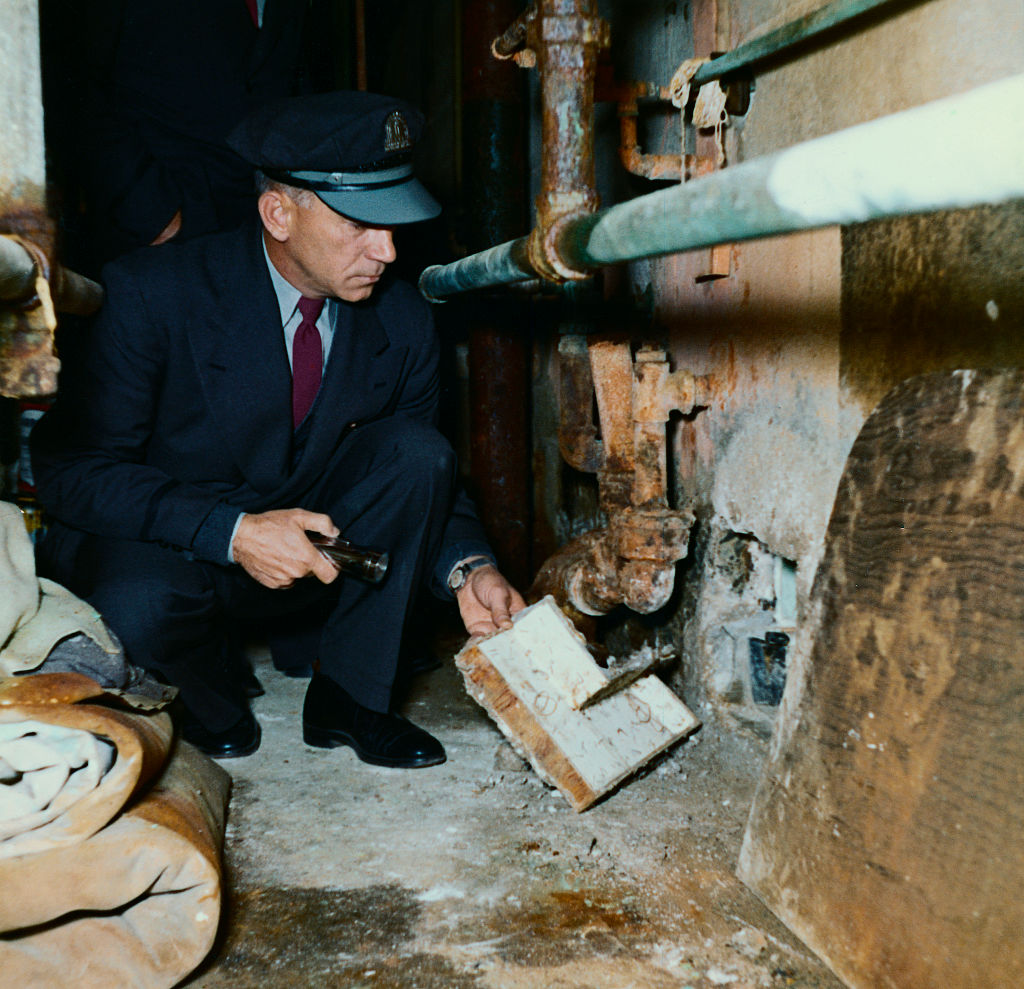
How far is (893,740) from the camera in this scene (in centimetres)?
118

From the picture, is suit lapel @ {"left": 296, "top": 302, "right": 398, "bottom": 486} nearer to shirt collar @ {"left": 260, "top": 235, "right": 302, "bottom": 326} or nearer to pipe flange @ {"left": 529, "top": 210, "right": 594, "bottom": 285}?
shirt collar @ {"left": 260, "top": 235, "right": 302, "bottom": 326}

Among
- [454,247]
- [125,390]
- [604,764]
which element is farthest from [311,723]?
[454,247]

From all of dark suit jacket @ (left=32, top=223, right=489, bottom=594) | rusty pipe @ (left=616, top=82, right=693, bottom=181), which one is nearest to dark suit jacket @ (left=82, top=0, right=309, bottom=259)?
dark suit jacket @ (left=32, top=223, right=489, bottom=594)

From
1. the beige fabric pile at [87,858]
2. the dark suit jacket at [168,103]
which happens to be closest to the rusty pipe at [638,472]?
the beige fabric pile at [87,858]

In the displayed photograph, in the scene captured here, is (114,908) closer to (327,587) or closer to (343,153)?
(327,587)

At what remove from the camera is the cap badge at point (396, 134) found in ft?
6.16

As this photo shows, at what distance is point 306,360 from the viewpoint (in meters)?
2.07

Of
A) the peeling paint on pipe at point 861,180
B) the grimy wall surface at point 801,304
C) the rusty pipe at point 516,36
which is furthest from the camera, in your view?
the rusty pipe at point 516,36

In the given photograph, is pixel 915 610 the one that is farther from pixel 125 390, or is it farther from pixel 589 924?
pixel 125 390

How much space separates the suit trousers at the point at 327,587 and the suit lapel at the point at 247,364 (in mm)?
176

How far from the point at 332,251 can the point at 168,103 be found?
103 cm

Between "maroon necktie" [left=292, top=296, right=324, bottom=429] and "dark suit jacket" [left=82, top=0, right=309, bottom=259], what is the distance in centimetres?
73

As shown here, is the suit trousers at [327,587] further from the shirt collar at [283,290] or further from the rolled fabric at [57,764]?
the rolled fabric at [57,764]

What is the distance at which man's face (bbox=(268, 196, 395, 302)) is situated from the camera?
190cm
